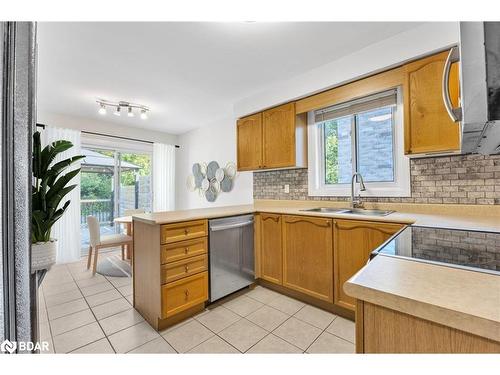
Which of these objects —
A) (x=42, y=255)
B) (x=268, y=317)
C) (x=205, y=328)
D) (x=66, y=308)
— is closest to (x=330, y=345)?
(x=268, y=317)

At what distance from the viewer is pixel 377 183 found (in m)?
2.33

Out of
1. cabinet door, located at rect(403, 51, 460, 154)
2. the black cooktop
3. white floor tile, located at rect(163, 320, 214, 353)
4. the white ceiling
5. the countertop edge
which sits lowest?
white floor tile, located at rect(163, 320, 214, 353)

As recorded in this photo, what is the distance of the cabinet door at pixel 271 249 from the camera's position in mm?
2333

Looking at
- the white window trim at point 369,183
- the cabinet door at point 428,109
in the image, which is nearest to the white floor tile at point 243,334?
the white window trim at point 369,183

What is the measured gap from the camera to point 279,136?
2.73 m

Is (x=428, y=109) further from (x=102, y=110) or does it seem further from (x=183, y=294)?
(x=102, y=110)

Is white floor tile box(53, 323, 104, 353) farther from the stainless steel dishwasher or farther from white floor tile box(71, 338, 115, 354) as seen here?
the stainless steel dishwasher

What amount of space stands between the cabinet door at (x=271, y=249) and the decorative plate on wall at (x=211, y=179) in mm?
1544

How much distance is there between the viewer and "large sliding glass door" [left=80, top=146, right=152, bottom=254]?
4113mm

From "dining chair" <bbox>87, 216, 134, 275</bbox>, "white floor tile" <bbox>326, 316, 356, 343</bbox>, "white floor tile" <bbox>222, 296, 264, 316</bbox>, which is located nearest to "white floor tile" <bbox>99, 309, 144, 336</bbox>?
"white floor tile" <bbox>222, 296, 264, 316</bbox>

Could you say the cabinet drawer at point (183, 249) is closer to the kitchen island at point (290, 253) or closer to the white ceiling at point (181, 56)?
the kitchen island at point (290, 253)

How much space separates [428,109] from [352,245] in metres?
1.21

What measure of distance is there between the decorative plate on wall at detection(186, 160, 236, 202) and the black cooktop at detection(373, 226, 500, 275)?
9.75ft
